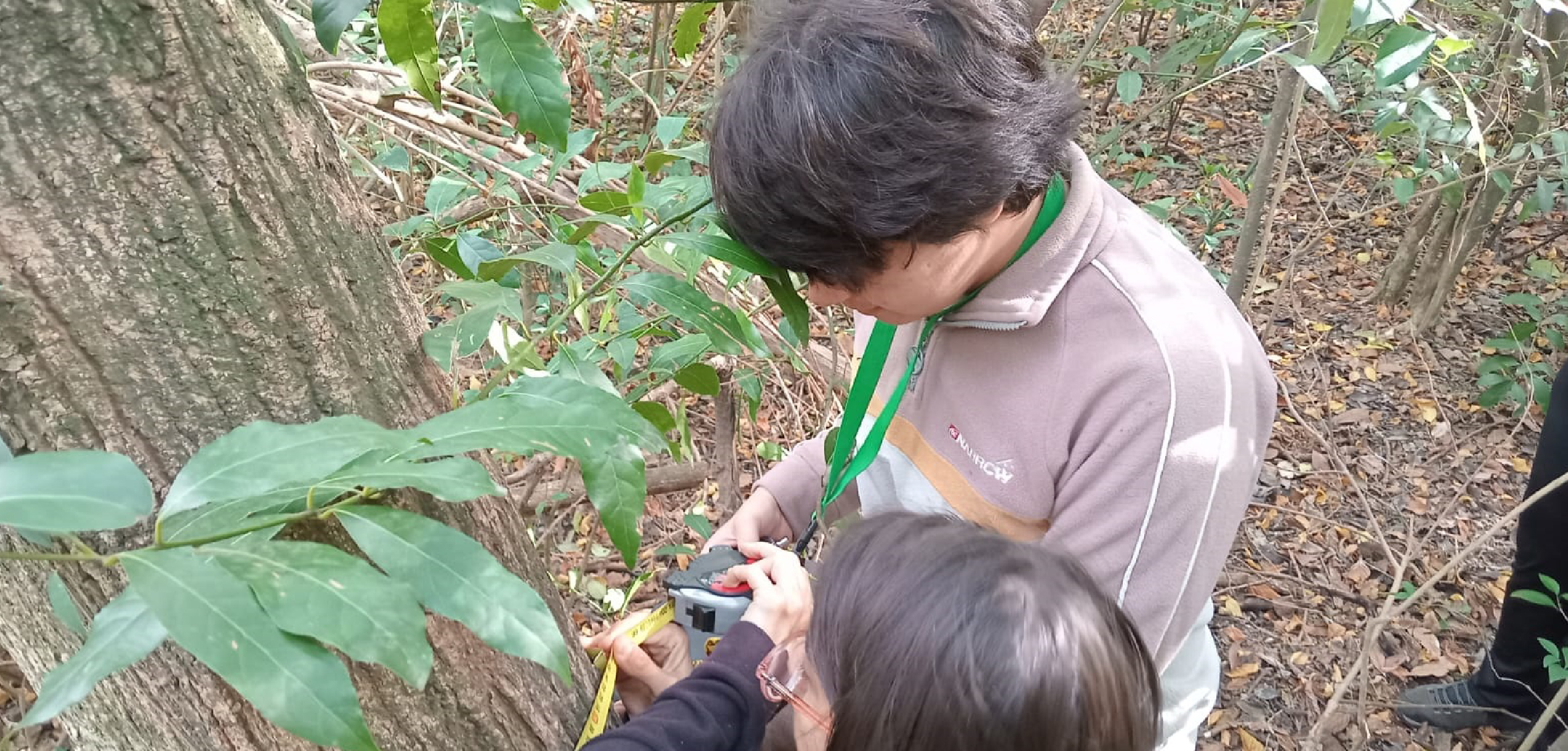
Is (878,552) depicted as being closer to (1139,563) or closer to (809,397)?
(1139,563)

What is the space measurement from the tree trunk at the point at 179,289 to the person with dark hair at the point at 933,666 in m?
0.25

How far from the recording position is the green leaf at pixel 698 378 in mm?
1496

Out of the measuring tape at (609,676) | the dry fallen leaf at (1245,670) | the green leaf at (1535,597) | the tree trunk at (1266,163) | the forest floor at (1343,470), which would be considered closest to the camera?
the measuring tape at (609,676)

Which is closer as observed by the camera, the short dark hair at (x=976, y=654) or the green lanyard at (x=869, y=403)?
the short dark hair at (x=976, y=654)

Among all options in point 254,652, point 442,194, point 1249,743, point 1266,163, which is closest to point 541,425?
point 254,652

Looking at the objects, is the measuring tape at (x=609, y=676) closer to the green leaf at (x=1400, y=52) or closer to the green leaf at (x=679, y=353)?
the green leaf at (x=679, y=353)

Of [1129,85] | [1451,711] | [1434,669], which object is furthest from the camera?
[1129,85]

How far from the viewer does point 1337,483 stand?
134 inches

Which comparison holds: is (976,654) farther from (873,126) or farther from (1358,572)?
(1358,572)

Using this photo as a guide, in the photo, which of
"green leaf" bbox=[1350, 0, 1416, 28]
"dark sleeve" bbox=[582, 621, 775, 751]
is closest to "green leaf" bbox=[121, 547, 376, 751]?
"dark sleeve" bbox=[582, 621, 775, 751]

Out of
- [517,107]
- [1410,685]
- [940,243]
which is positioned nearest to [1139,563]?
Answer: [940,243]

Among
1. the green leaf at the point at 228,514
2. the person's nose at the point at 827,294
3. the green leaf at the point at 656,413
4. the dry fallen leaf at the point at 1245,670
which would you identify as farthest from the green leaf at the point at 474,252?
the dry fallen leaf at the point at 1245,670

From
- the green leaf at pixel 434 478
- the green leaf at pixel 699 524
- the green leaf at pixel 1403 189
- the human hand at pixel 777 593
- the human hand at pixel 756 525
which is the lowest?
the green leaf at pixel 699 524

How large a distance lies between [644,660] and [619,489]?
27 centimetres
